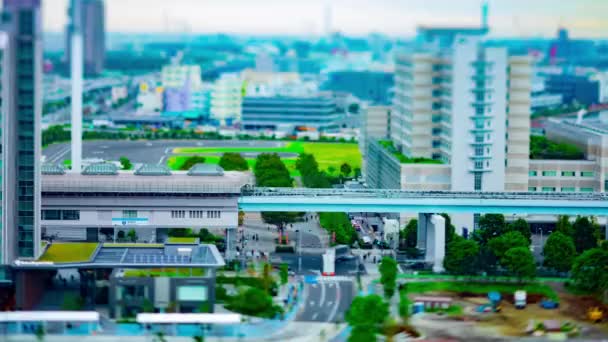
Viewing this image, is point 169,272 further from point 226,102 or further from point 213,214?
point 226,102

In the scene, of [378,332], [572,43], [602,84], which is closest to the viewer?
[378,332]

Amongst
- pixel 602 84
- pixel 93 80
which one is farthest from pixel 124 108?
pixel 602 84

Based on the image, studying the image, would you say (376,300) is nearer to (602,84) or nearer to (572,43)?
(602,84)

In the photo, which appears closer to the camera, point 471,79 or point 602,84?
point 471,79

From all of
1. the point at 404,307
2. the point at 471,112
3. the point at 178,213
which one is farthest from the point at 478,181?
the point at 404,307

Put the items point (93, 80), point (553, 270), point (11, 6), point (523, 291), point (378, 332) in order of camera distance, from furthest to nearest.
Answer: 1. point (93, 80)
2. point (553, 270)
3. point (523, 291)
4. point (11, 6)
5. point (378, 332)

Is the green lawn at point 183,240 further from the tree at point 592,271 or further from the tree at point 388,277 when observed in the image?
the tree at point 592,271
